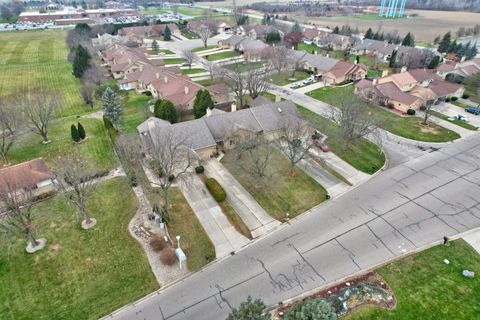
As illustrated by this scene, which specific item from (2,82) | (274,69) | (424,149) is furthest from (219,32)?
(424,149)

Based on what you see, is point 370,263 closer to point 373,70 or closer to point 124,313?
point 124,313

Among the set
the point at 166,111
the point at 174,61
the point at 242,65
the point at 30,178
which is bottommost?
the point at 174,61

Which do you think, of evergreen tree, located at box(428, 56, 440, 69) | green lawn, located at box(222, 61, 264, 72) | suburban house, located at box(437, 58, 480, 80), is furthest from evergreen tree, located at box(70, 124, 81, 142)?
evergreen tree, located at box(428, 56, 440, 69)

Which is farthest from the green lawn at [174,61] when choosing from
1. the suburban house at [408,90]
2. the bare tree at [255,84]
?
the suburban house at [408,90]

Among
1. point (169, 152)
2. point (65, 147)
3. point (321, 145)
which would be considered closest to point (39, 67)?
point (65, 147)

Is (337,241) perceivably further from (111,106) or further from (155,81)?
(155,81)

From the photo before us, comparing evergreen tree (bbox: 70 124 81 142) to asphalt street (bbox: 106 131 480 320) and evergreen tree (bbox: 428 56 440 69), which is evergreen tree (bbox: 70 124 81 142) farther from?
evergreen tree (bbox: 428 56 440 69)
